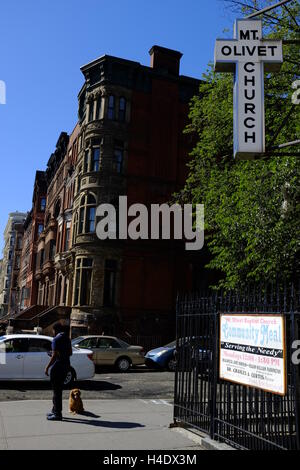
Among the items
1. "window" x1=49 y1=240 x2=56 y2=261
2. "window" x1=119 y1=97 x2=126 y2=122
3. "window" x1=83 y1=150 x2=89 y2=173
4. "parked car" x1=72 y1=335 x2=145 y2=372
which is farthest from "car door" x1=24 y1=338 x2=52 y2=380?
"window" x1=49 y1=240 x2=56 y2=261

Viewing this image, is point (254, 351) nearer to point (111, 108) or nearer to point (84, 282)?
point (84, 282)

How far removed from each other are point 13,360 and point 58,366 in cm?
520

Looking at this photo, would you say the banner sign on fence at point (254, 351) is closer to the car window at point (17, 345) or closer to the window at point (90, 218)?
the car window at point (17, 345)

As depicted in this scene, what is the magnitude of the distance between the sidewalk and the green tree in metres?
5.86

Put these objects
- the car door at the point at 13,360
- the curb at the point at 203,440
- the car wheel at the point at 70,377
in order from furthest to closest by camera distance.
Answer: the car wheel at the point at 70,377
the car door at the point at 13,360
the curb at the point at 203,440

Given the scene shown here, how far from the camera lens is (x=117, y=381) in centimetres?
1638

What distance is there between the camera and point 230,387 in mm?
8008

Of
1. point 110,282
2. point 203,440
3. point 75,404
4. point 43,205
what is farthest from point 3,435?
point 43,205

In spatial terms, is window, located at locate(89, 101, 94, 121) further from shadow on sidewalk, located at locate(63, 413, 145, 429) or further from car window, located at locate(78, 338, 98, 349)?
shadow on sidewalk, located at locate(63, 413, 145, 429)

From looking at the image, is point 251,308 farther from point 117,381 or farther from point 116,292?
point 116,292

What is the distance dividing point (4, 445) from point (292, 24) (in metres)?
15.0

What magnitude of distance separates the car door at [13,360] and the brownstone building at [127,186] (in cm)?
1416

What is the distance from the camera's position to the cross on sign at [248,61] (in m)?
7.87

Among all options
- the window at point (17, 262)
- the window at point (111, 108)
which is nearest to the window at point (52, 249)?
the window at point (111, 108)
